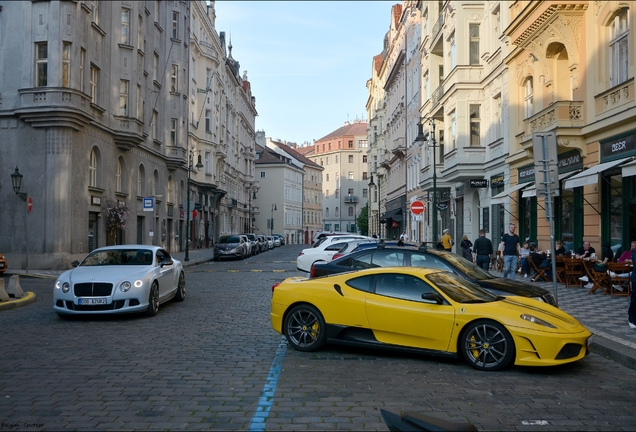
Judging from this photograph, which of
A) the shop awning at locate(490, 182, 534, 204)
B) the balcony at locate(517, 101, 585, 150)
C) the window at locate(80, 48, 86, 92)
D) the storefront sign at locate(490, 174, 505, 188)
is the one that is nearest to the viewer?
the balcony at locate(517, 101, 585, 150)

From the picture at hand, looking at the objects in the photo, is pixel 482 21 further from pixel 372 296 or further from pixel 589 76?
pixel 372 296

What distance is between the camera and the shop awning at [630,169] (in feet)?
48.4

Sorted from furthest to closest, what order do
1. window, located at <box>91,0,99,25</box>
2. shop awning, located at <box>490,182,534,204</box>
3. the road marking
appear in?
window, located at <box>91,0,99,25</box>, shop awning, located at <box>490,182,534,204</box>, the road marking

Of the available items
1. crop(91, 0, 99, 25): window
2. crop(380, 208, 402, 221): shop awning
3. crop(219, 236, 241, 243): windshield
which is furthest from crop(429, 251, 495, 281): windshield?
crop(380, 208, 402, 221): shop awning

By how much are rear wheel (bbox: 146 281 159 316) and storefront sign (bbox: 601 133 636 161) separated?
12.3 meters

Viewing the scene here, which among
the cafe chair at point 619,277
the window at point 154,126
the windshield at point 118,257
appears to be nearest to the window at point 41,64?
the window at point 154,126

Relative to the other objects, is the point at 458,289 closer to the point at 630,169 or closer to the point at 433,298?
the point at 433,298

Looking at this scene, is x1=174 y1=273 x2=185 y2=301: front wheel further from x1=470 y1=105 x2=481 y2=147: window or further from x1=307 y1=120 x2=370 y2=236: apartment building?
x1=307 y1=120 x2=370 y2=236: apartment building

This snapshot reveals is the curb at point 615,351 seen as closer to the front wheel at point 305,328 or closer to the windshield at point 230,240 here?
the front wheel at point 305,328

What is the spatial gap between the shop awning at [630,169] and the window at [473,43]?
17618mm

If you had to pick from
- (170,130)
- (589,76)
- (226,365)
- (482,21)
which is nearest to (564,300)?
(589,76)

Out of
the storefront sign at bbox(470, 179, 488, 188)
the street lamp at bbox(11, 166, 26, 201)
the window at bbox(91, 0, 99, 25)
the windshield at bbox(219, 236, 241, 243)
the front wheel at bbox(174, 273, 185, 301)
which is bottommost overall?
the front wheel at bbox(174, 273, 185, 301)

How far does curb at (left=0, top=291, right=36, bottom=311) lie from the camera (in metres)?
13.6

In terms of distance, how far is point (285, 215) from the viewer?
107438mm
